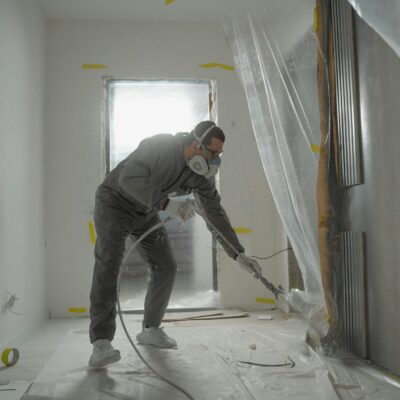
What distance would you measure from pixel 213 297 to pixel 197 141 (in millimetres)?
1573

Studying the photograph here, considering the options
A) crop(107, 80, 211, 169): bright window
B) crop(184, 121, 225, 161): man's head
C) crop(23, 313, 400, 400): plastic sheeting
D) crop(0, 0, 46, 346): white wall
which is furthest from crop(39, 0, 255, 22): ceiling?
crop(23, 313, 400, 400): plastic sheeting

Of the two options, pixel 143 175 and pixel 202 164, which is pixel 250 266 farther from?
pixel 143 175

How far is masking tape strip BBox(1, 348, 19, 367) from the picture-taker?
5.65 feet

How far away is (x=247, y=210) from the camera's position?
303cm

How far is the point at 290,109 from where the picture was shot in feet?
5.80

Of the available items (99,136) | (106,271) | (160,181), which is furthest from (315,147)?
(99,136)

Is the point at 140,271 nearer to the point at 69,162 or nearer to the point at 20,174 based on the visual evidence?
the point at 69,162

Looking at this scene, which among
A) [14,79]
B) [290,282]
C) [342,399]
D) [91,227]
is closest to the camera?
[342,399]

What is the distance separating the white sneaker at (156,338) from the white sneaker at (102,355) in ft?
0.94

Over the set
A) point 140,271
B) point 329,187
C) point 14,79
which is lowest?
point 140,271

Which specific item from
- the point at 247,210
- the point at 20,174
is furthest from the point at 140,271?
Answer: the point at 20,174

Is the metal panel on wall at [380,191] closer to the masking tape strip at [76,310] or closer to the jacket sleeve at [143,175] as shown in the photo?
the jacket sleeve at [143,175]

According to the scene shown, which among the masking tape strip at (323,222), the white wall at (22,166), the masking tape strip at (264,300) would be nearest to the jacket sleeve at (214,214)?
the masking tape strip at (323,222)

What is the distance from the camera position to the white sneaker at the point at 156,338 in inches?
77.7
